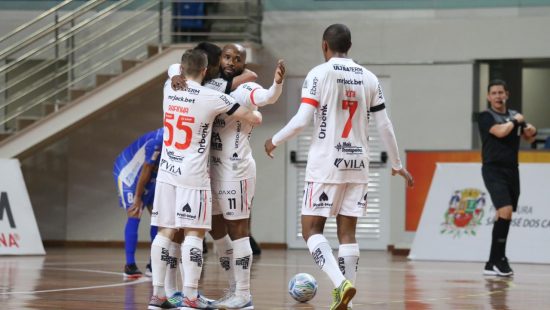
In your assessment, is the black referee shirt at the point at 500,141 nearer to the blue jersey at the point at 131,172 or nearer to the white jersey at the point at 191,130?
the blue jersey at the point at 131,172

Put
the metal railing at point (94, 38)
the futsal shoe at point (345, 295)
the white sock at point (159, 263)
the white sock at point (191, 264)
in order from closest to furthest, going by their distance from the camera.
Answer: the futsal shoe at point (345, 295) → the white sock at point (191, 264) → the white sock at point (159, 263) → the metal railing at point (94, 38)

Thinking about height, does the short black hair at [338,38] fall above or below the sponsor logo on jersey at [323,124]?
above

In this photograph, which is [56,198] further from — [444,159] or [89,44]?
[444,159]

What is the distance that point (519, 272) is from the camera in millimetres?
12625

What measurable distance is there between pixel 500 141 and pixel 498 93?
0.53m

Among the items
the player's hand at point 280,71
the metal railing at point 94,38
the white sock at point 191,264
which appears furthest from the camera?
the metal railing at point 94,38

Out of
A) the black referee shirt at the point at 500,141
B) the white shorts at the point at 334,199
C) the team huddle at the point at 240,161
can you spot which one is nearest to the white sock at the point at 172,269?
the team huddle at the point at 240,161

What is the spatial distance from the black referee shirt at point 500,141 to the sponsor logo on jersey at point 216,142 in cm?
495

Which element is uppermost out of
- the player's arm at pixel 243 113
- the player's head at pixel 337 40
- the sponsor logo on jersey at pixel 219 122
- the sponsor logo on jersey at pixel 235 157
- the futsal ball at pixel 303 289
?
the player's head at pixel 337 40

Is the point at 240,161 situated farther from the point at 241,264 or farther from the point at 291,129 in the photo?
the point at 241,264

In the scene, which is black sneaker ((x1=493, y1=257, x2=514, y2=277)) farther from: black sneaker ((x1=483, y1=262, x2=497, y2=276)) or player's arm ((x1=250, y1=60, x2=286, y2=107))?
player's arm ((x1=250, y1=60, x2=286, y2=107))

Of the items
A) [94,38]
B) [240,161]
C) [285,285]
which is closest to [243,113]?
[240,161]

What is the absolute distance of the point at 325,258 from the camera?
7438 mm

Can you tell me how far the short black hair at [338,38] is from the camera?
7617mm
